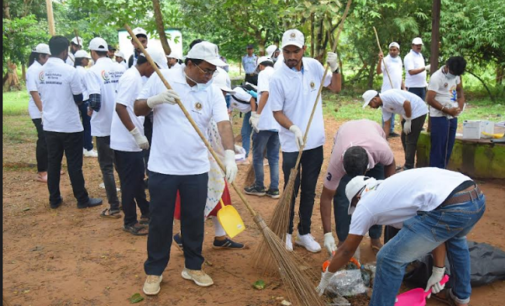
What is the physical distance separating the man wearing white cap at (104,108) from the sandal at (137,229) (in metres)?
0.66

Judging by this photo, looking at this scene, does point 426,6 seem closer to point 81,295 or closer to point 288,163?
point 288,163

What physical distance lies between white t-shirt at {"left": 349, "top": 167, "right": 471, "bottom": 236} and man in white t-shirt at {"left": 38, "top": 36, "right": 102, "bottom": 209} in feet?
13.5

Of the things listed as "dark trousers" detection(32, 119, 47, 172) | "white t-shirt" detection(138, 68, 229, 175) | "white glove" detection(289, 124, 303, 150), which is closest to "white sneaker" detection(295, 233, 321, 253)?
"white glove" detection(289, 124, 303, 150)

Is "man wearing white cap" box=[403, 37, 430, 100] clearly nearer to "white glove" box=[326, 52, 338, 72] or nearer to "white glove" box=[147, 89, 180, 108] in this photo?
"white glove" box=[326, 52, 338, 72]

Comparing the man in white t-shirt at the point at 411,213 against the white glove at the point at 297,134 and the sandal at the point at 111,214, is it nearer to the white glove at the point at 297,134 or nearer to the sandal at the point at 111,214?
the white glove at the point at 297,134

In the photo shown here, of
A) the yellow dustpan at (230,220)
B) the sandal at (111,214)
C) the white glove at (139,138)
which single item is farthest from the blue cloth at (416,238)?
the sandal at (111,214)

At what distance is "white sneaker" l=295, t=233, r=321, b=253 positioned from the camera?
4590mm

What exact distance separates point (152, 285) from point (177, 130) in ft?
4.26

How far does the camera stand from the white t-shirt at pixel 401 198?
2.84 meters

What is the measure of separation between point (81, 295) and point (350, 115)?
33.3 feet

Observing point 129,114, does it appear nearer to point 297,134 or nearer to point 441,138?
point 297,134

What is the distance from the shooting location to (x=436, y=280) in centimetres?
343

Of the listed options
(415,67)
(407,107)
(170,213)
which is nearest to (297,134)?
(170,213)

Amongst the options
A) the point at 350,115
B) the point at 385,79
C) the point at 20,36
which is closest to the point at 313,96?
the point at 385,79
